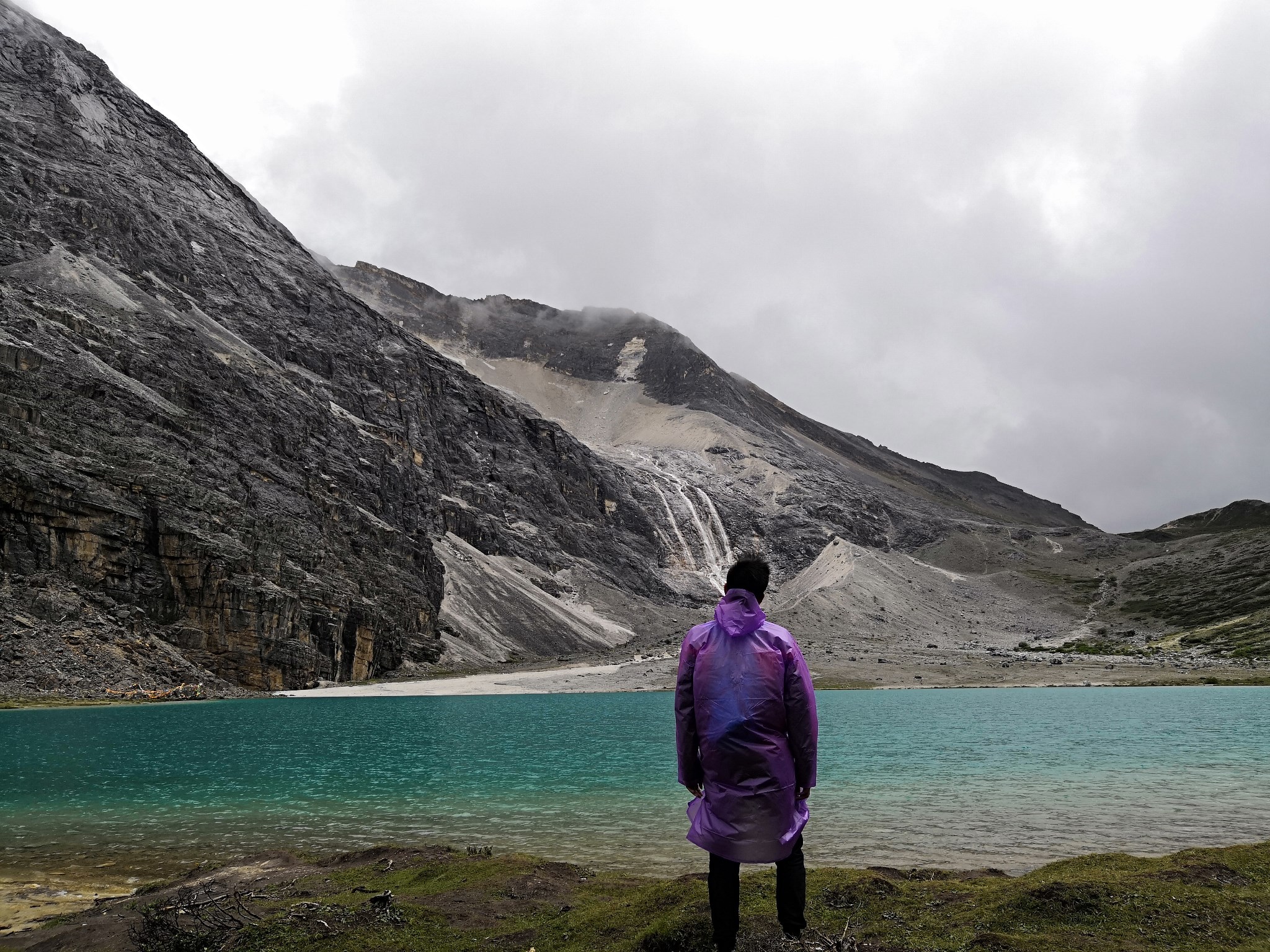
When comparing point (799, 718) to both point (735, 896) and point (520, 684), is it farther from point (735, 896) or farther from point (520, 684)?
point (520, 684)

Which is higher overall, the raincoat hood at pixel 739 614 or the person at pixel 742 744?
the raincoat hood at pixel 739 614

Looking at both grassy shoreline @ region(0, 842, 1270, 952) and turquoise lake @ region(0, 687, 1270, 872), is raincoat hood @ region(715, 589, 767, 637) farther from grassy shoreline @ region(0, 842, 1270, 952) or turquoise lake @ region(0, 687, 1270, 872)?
turquoise lake @ region(0, 687, 1270, 872)

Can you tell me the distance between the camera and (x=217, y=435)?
97438 mm

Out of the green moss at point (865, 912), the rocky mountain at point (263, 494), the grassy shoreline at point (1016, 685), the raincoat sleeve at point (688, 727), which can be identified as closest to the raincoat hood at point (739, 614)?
the raincoat sleeve at point (688, 727)

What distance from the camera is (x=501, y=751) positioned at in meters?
35.2

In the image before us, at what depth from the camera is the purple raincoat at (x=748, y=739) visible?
255 inches

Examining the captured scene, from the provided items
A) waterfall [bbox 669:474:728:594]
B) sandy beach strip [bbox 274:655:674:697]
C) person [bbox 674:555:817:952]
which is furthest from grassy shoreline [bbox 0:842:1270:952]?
waterfall [bbox 669:474:728:594]

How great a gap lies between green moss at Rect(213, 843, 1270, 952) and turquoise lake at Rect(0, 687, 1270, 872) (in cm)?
398

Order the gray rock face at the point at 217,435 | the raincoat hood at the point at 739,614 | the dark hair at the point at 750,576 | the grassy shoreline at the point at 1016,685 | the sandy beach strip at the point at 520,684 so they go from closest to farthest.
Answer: the raincoat hood at the point at 739,614
the dark hair at the point at 750,576
the gray rock face at the point at 217,435
the grassy shoreline at the point at 1016,685
the sandy beach strip at the point at 520,684

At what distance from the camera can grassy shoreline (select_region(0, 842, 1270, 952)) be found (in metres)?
7.50

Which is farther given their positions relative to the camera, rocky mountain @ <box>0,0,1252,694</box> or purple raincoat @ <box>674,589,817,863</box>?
rocky mountain @ <box>0,0,1252,694</box>

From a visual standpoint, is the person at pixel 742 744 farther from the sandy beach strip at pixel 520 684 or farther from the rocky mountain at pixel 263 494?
the sandy beach strip at pixel 520 684

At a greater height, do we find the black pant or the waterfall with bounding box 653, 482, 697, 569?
the waterfall with bounding box 653, 482, 697, 569

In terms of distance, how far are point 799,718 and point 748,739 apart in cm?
45
